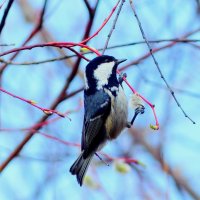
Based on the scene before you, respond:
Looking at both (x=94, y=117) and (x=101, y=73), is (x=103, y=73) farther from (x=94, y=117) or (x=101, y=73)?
(x=94, y=117)

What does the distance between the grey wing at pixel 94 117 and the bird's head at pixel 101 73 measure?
0.14ft

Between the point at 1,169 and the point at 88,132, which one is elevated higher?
the point at 88,132

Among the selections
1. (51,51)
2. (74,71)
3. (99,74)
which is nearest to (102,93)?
(99,74)

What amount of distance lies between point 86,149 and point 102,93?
0.92 feet

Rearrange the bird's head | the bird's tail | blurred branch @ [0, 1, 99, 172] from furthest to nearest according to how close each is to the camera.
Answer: blurred branch @ [0, 1, 99, 172]
the bird's tail
the bird's head

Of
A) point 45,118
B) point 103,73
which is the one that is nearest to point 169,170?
point 45,118

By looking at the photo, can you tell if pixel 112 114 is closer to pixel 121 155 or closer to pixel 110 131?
pixel 110 131

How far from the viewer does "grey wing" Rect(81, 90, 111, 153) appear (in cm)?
271

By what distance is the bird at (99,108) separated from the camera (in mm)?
2678

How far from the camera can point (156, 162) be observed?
573cm

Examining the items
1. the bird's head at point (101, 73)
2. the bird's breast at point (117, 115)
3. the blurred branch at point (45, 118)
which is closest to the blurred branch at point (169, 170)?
the blurred branch at point (45, 118)

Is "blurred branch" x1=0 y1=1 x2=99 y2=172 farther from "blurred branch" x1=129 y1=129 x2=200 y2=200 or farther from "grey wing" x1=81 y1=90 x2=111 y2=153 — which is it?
"blurred branch" x1=129 y1=129 x2=200 y2=200

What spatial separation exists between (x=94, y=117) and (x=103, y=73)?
22cm

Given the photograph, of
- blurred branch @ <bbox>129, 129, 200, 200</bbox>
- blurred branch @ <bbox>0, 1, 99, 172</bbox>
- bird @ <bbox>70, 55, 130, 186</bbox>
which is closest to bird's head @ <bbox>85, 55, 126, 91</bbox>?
bird @ <bbox>70, 55, 130, 186</bbox>
